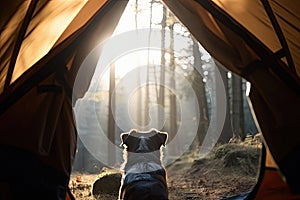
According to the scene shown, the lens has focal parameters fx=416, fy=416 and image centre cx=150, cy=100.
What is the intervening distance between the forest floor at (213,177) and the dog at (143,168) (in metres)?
2.17

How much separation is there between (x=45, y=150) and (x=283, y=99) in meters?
1.69

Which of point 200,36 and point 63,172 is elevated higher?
point 200,36

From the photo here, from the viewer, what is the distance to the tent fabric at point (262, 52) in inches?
114

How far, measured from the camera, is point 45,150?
9.38 ft

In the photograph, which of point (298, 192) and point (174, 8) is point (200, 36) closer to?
point (174, 8)

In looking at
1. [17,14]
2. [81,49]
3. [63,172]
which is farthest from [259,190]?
[17,14]

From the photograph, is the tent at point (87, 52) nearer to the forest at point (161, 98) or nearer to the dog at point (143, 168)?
the dog at point (143, 168)

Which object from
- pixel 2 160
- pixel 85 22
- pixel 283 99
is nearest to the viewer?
pixel 2 160

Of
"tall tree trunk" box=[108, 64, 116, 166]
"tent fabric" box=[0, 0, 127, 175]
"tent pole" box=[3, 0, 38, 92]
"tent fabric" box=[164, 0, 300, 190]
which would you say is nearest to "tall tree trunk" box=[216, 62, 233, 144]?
"tall tree trunk" box=[108, 64, 116, 166]

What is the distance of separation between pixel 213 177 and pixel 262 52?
227 inches

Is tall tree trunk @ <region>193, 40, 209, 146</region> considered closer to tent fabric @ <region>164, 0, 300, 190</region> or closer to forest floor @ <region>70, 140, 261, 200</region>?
forest floor @ <region>70, 140, 261, 200</region>

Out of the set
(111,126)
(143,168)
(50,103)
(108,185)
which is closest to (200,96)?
(111,126)

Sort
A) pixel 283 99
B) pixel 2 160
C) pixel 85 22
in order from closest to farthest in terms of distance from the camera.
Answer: pixel 2 160, pixel 283 99, pixel 85 22

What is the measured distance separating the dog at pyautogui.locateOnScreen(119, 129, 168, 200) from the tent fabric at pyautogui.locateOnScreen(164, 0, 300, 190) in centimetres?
119
